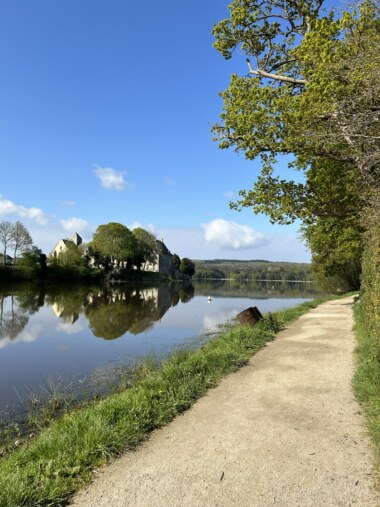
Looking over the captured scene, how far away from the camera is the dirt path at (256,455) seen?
395cm

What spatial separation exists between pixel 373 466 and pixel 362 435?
91 cm

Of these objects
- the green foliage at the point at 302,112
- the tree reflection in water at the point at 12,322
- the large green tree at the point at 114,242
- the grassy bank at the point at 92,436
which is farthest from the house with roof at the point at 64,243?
the grassy bank at the point at 92,436

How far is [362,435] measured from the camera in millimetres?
5344

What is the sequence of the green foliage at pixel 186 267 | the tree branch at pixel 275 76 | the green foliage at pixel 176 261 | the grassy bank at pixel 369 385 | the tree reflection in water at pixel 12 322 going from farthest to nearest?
1. the green foliage at pixel 186 267
2. the green foliage at pixel 176 261
3. the tree reflection in water at pixel 12 322
4. the tree branch at pixel 275 76
5. the grassy bank at pixel 369 385

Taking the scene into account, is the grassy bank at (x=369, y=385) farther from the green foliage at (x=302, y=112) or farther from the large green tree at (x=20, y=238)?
the large green tree at (x=20, y=238)

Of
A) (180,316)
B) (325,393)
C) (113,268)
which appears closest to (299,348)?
(325,393)

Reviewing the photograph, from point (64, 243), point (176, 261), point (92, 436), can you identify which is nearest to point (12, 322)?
point (92, 436)

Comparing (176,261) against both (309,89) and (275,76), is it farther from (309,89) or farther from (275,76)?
(309,89)

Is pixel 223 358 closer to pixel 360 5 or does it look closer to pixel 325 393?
pixel 325 393

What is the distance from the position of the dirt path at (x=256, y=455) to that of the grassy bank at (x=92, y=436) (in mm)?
220

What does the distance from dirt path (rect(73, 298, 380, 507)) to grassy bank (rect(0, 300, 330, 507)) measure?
0.22 metres

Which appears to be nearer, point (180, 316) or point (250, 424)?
point (250, 424)

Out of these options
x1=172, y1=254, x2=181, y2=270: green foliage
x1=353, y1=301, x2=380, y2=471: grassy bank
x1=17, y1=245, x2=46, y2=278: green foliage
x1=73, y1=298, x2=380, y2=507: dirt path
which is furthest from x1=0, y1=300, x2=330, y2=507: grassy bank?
x1=172, y1=254, x2=181, y2=270: green foliage

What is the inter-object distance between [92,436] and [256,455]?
223cm
